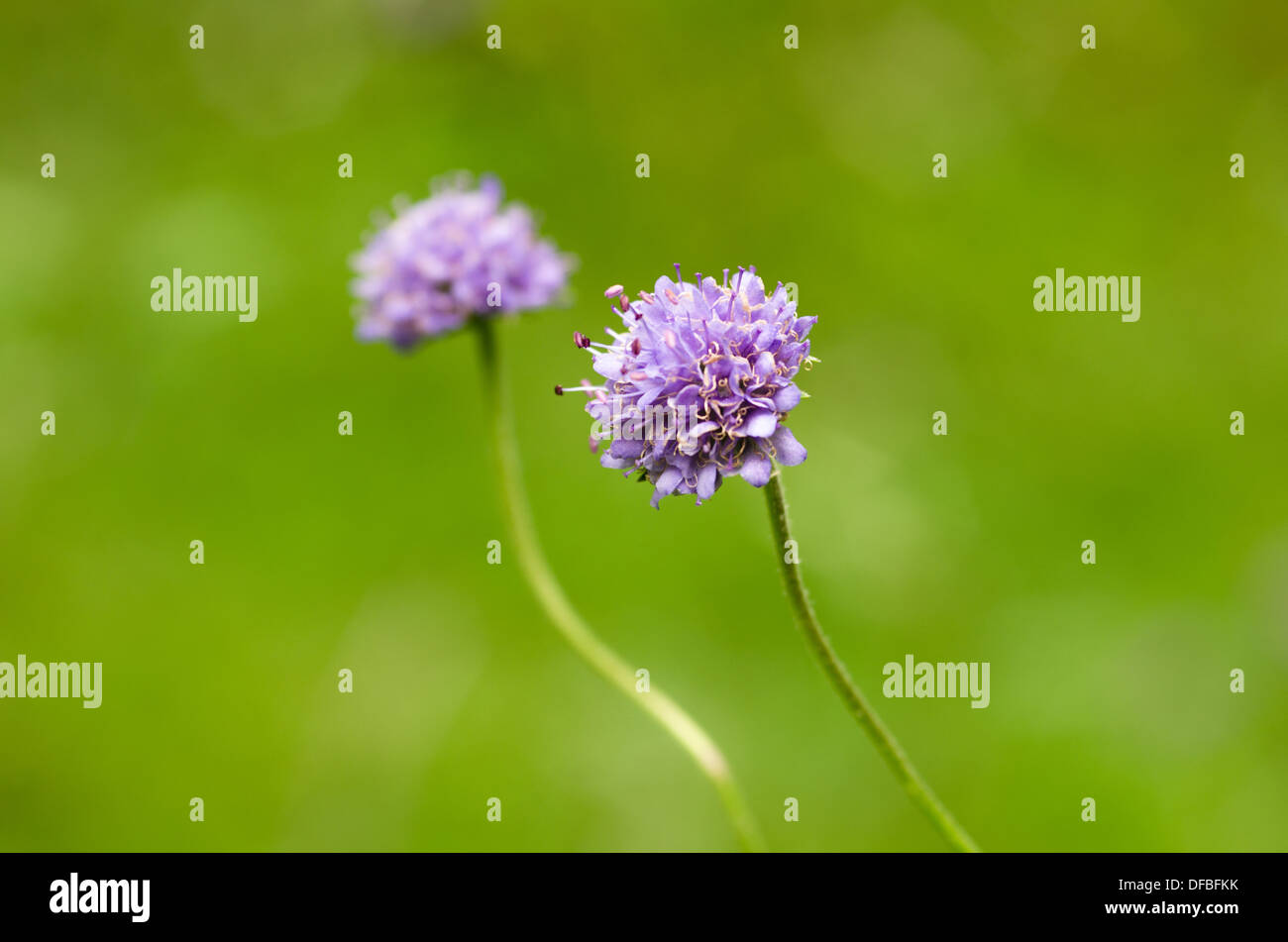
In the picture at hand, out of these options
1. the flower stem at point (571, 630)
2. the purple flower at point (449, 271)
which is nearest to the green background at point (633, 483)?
the purple flower at point (449, 271)

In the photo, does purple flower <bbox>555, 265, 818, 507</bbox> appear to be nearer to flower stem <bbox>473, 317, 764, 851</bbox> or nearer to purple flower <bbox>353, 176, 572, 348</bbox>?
flower stem <bbox>473, 317, 764, 851</bbox>

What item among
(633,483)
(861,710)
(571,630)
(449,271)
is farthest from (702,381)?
(633,483)

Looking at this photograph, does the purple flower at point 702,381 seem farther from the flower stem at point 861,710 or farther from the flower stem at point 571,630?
the flower stem at point 571,630

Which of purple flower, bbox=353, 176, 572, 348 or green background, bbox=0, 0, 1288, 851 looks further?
green background, bbox=0, 0, 1288, 851

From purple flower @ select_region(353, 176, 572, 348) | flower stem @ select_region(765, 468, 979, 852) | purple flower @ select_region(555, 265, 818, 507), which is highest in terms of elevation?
purple flower @ select_region(353, 176, 572, 348)

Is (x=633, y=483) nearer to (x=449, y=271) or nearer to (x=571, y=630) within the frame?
(x=449, y=271)

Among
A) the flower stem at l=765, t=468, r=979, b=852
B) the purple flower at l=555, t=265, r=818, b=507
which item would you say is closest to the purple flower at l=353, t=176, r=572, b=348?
the purple flower at l=555, t=265, r=818, b=507

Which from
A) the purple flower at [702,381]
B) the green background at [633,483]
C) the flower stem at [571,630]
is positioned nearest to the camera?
the purple flower at [702,381]
